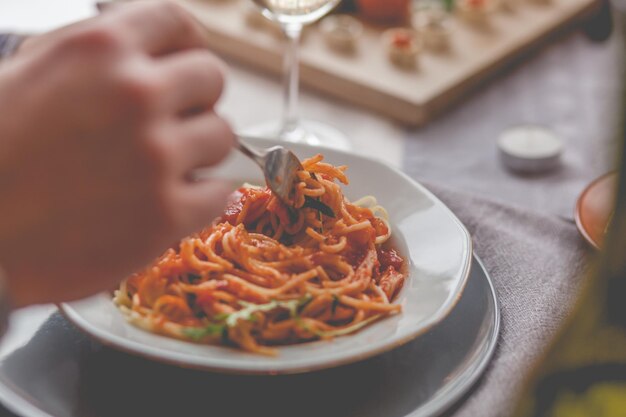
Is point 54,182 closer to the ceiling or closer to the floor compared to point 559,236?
closer to the ceiling

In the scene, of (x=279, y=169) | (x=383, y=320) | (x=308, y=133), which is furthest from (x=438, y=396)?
(x=308, y=133)

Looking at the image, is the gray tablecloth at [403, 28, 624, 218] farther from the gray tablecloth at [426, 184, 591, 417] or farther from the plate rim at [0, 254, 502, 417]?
the plate rim at [0, 254, 502, 417]

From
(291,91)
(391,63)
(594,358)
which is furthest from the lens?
(391,63)

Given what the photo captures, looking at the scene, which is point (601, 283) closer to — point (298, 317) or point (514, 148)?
point (298, 317)

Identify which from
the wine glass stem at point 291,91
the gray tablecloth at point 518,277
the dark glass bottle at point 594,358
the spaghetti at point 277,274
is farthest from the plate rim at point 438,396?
the wine glass stem at point 291,91

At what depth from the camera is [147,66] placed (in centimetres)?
80

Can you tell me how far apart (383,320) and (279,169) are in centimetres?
27

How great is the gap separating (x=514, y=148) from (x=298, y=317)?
1.09m

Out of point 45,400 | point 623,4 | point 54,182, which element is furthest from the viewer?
point 45,400

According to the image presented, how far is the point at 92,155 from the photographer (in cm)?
76

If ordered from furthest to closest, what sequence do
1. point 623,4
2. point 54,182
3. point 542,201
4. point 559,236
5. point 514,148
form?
point 514,148
point 542,201
point 559,236
point 54,182
point 623,4

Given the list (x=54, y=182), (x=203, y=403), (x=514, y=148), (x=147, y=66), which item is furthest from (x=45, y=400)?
(x=514, y=148)

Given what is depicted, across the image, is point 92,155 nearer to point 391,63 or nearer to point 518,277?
point 518,277

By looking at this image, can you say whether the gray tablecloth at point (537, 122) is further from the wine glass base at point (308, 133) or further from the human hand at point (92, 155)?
the human hand at point (92, 155)
